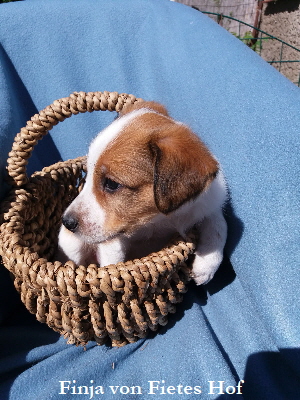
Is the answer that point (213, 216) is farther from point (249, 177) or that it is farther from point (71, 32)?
point (71, 32)

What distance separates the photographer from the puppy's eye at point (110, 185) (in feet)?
4.92

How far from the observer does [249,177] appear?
5.42 feet

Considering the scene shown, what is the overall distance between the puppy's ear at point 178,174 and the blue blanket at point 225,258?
0.36 metres

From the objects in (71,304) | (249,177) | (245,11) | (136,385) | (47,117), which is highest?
(245,11)

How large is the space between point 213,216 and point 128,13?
1592 millimetres

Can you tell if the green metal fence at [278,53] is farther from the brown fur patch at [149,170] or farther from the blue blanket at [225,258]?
the brown fur patch at [149,170]

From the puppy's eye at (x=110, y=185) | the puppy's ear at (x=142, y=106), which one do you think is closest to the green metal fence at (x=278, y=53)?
the puppy's ear at (x=142, y=106)

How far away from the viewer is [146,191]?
1.51m

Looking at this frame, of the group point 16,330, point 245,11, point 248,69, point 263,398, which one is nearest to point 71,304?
point 16,330

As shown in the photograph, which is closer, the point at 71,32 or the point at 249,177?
the point at 249,177

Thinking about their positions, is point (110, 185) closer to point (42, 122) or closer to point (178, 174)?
point (178, 174)

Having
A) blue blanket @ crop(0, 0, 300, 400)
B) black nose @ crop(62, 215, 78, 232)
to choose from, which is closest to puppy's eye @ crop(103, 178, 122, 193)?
black nose @ crop(62, 215, 78, 232)

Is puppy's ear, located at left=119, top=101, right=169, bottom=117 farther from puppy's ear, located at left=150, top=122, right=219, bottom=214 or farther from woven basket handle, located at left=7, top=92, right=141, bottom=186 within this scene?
puppy's ear, located at left=150, top=122, right=219, bottom=214

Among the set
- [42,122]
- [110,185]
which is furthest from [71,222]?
[42,122]
